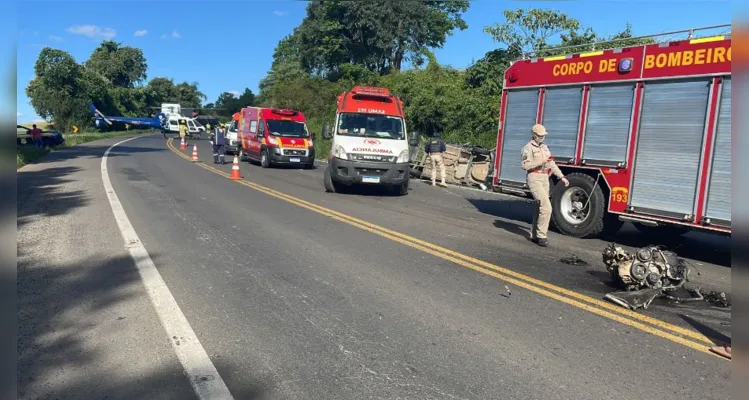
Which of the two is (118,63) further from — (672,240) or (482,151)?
(672,240)

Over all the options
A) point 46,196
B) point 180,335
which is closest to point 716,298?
point 180,335

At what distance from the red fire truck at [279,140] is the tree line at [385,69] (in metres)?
6.88

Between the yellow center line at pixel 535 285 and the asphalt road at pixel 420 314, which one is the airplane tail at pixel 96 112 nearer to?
the asphalt road at pixel 420 314

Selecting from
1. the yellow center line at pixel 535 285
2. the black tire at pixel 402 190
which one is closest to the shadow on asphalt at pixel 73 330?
the yellow center line at pixel 535 285

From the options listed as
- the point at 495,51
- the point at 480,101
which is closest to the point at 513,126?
the point at 480,101

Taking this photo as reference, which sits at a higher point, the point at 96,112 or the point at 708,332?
the point at 96,112

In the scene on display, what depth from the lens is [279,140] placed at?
2194cm

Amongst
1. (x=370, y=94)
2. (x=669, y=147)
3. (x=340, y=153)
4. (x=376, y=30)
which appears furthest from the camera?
(x=376, y=30)

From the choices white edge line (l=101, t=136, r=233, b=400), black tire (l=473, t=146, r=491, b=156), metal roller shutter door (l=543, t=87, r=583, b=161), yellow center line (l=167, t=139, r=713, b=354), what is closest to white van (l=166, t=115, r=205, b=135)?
black tire (l=473, t=146, r=491, b=156)

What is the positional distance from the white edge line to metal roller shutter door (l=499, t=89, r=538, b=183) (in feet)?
22.7

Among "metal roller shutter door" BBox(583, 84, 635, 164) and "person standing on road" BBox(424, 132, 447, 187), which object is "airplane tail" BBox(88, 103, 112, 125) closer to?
"person standing on road" BBox(424, 132, 447, 187)

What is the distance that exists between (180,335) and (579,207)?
706 cm

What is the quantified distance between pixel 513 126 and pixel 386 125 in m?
4.16

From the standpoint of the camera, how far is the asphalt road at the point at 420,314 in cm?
371
